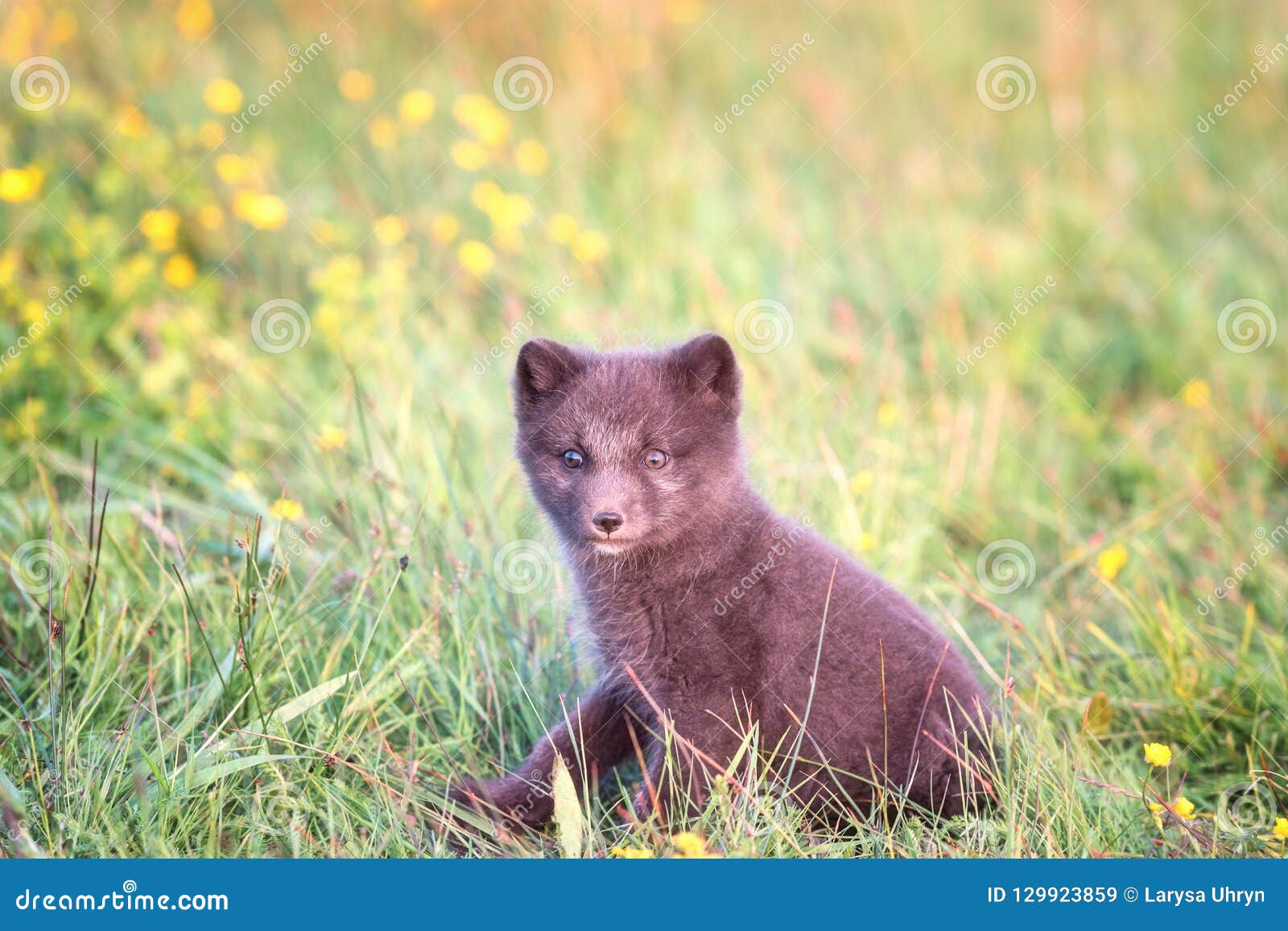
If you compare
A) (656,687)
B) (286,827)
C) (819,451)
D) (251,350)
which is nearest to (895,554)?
(819,451)

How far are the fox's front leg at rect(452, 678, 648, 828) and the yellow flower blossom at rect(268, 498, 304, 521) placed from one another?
132cm

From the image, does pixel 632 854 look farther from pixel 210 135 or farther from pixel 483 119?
pixel 210 135

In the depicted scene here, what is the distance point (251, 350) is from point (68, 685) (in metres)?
3.20

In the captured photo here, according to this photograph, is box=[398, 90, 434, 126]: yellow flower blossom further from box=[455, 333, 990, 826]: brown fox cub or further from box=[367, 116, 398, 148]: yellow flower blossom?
box=[455, 333, 990, 826]: brown fox cub

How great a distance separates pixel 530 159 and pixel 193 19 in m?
3.06

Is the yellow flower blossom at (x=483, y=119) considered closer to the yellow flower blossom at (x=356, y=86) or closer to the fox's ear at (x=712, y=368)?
the yellow flower blossom at (x=356, y=86)

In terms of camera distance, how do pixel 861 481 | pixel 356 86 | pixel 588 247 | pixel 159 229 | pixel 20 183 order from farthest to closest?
pixel 356 86 → pixel 588 247 → pixel 159 229 → pixel 20 183 → pixel 861 481

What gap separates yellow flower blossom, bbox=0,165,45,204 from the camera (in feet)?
22.7

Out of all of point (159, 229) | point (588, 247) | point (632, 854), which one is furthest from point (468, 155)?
point (632, 854)

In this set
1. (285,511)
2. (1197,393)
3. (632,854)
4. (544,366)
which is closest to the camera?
(632,854)

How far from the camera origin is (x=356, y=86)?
8.88 m

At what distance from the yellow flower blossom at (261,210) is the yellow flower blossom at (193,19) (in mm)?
2287

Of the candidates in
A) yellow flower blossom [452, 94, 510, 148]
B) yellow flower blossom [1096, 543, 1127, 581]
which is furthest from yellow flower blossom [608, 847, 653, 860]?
yellow flower blossom [452, 94, 510, 148]

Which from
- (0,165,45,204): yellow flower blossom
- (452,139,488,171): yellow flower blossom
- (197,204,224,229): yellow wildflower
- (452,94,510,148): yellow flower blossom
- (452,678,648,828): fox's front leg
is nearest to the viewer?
(452,678,648,828): fox's front leg
